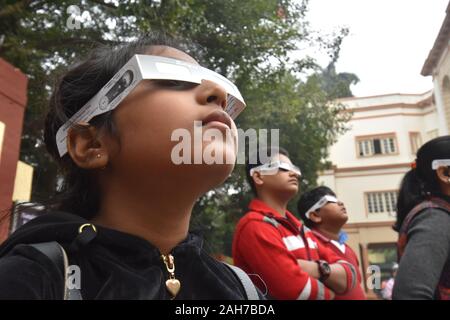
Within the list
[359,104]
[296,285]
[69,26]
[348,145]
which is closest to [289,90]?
[359,104]

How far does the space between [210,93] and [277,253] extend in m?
1.34

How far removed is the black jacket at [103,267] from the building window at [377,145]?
21.4ft

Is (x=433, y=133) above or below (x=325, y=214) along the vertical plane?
above

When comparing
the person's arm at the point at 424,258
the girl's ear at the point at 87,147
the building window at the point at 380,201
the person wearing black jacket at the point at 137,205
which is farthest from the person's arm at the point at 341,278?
the building window at the point at 380,201

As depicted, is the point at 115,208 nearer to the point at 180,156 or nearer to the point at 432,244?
the point at 180,156

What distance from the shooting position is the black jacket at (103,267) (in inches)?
33.5

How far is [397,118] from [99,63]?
434 cm

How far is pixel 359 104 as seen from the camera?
26.6 feet

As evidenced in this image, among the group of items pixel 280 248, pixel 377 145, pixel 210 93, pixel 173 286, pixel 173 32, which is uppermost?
pixel 377 145

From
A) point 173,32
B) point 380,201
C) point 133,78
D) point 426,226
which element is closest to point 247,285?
point 133,78

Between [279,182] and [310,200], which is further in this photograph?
[310,200]

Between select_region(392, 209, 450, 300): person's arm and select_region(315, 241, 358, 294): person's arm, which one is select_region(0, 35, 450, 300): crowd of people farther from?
select_region(315, 241, 358, 294): person's arm

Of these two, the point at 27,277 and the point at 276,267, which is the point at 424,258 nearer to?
the point at 276,267

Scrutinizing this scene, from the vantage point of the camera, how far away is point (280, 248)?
227cm
